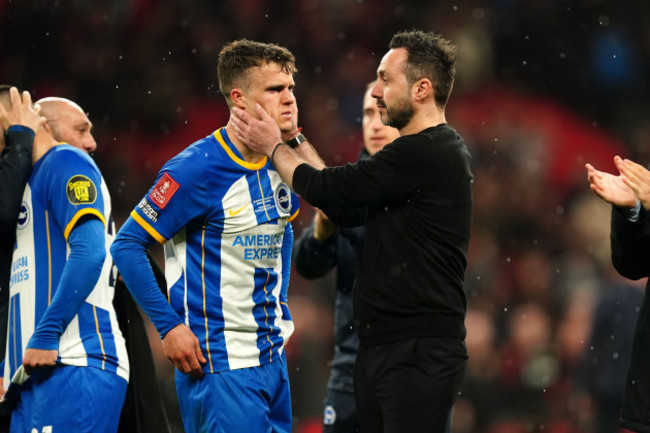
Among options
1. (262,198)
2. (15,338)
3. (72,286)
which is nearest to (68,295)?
(72,286)

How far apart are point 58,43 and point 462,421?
500cm

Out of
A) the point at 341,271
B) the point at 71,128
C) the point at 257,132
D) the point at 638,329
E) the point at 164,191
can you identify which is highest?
the point at 71,128

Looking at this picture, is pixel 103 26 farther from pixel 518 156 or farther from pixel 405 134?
pixel 405 134

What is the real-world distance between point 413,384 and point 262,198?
0.89 meters

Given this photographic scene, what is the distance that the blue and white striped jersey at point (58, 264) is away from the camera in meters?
3.55

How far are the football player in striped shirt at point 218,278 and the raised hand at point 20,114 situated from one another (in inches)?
34.7

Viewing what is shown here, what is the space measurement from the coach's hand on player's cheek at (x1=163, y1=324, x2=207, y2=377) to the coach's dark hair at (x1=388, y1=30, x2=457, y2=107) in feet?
4.01

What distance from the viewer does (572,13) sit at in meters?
8.16

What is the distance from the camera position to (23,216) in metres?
3.67

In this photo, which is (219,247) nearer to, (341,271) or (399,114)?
(399,114)

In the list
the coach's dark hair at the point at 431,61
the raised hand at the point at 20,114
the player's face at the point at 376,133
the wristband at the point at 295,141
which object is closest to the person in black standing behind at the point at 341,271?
the player's face at the point at 376,133

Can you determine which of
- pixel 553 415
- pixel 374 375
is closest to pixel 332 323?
pixel 553 415

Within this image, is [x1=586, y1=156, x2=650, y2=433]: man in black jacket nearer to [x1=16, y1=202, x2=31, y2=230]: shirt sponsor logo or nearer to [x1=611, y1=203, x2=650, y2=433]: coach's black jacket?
[x1=611, y1=203, x2=650, y2=433]: coach's black jacket

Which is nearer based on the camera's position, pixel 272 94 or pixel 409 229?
pixel 409 229
